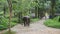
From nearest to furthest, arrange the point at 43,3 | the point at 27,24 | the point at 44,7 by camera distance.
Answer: the point at 27,24
the point at 43,3
the point at 44,7

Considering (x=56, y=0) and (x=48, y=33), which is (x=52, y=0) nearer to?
(x=56, y=0)

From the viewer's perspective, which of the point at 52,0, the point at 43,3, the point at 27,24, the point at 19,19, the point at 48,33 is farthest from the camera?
the point at 43,3

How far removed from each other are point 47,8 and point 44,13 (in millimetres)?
2253

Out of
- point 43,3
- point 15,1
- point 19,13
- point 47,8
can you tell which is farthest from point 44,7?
point 15,1

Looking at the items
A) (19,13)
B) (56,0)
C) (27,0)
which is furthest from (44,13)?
(27,0)

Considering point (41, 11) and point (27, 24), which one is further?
point (41, 11)

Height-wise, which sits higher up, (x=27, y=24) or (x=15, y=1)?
(x=15, y=1)

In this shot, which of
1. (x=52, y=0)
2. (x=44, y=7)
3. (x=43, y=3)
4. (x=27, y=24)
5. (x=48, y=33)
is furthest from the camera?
(x=44, y=7)

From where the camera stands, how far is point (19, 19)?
2520cm

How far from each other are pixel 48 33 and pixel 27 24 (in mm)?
5842

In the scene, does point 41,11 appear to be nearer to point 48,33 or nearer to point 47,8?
point 47,8

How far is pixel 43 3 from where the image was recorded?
130 ft

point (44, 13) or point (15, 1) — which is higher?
point (15, 1)

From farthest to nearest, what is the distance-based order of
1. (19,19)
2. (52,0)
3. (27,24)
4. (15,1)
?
(52,0) → (19,19) → (27,24) → (15,1)
